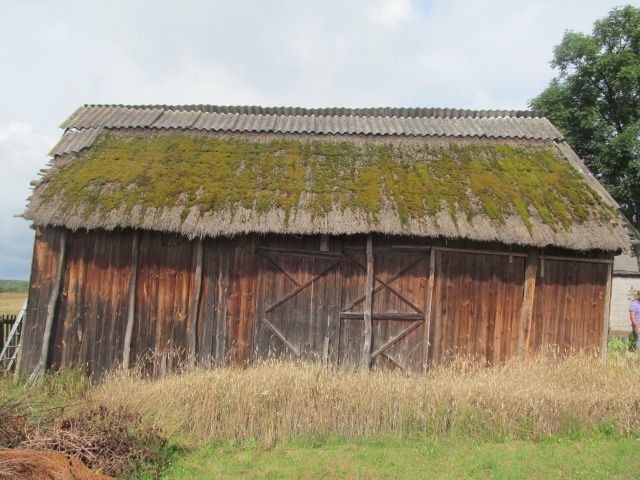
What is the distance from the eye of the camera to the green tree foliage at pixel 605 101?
61.7 feet

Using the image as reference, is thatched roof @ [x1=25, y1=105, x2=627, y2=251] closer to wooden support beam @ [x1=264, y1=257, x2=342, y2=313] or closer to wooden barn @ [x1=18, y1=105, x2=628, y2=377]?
wooden barn @ [x1=18, y1=105, x2=628, y2=377]

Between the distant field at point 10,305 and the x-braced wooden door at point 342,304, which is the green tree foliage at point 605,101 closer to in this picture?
the x-braced wooden door at point 342,304

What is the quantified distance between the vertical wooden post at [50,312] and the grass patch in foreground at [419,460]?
430cm

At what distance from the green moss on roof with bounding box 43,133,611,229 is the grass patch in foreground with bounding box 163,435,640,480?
148 inches

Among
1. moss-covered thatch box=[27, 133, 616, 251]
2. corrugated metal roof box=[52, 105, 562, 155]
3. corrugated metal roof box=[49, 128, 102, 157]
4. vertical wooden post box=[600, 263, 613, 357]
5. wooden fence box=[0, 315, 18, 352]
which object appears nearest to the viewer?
moss-covered thatch box=[27, 133, 616, 251]

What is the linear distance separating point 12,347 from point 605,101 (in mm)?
20983

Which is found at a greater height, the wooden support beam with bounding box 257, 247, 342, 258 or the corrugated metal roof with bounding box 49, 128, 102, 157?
the corrugated metal roof with bounding box 49, 128, 102, 157

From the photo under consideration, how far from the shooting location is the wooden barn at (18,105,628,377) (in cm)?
850

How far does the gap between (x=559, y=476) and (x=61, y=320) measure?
7.65 meters

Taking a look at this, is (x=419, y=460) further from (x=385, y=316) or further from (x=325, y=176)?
(x=325, y=176)

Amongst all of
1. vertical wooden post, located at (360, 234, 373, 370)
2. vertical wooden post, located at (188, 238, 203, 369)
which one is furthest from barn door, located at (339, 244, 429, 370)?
vertical wooden post, located at (188, 238, 203, 369)

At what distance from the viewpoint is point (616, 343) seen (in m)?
12.0

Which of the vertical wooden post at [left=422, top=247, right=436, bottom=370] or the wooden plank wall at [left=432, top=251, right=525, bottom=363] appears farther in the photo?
the wooden plank wall at [left=432, top=251, right=525, bottom=363]

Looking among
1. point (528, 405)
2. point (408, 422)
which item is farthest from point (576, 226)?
point (408, 422)
